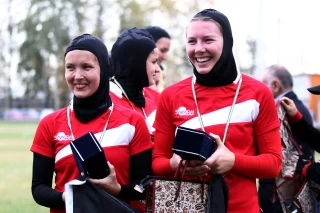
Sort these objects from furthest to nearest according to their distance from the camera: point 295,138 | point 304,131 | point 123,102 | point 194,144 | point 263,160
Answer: point 295,138, point 304,131, point 123,102, point 263,160, point 194,144

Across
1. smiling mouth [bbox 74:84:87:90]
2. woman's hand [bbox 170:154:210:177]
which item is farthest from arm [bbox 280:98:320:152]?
smiling mouth [bbox 74:84:87:90]


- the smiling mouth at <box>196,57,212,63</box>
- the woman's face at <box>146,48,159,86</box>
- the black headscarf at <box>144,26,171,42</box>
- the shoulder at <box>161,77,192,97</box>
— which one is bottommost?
the shoulder at <box>161,77,192,97</box>

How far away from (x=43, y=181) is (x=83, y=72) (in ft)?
2.48

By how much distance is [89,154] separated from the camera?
336 cm

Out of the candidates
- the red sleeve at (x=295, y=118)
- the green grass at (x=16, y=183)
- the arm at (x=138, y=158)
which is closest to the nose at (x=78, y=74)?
the arm at (x=138, y=158)

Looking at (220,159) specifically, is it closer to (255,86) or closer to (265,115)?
(265,115)

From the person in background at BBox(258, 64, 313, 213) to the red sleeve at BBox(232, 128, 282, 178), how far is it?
1.60m

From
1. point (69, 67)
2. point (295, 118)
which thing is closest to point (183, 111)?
point (69, 67)

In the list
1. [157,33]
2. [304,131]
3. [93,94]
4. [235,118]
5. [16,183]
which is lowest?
[16,183]

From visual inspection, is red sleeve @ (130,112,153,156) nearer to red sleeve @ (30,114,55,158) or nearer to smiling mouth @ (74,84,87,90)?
smiling mouth @ (74,84,87,90)

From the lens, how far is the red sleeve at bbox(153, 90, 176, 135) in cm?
368

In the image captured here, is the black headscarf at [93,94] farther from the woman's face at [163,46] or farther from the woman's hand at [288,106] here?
the woman's face at [163,46]

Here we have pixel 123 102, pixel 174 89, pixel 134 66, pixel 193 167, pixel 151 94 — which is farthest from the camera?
pixel 151 94

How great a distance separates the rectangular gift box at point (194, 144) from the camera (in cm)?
322
